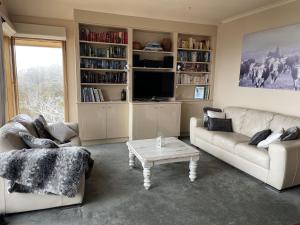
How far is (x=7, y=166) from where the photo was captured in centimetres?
207

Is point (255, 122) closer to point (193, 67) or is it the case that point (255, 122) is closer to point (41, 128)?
point (193, 67)

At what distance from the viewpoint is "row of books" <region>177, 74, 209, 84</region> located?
5.14 metres

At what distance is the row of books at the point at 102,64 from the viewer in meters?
4.44

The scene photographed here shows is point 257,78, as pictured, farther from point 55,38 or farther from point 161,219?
point 55,38

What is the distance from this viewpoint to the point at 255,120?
383 cm

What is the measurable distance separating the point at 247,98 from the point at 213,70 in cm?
123

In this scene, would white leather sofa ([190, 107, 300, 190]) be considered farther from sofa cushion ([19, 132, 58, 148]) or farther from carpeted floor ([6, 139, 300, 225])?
sofa cushion ([19, 132, 58, 148])

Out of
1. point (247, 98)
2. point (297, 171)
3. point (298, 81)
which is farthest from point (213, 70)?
point (297, 171)

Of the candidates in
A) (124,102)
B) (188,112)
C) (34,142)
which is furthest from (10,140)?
(188,112)

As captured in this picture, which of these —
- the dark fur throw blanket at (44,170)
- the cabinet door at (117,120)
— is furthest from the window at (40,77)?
the dark fur throw blanket at (44,170)

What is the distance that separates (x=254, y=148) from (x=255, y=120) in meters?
0.88

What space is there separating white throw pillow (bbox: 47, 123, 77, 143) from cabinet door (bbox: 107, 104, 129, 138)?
1148 millimetres

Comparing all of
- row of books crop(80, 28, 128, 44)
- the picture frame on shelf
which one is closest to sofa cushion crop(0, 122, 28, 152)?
row of books crop(80, 28, 128, 44)

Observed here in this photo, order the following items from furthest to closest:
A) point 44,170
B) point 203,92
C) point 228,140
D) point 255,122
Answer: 1. point 203,92
2. point 255,122
3. point 228,140
4. point 44,170
